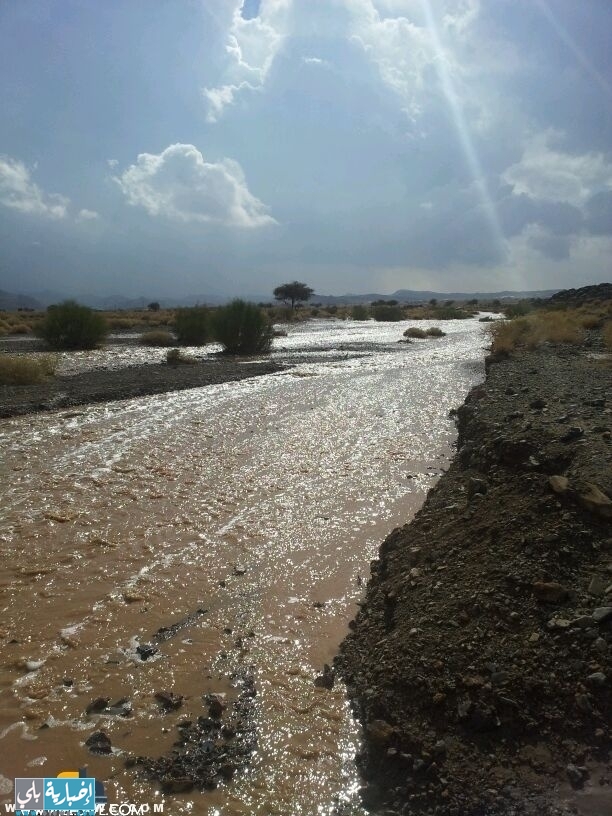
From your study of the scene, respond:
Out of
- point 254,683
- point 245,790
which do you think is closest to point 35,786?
point 245,790

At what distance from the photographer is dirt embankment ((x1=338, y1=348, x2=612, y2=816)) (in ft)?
9.14

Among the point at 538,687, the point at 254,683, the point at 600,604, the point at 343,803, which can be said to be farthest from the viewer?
the point at 254,683

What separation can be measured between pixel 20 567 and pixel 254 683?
127 inches

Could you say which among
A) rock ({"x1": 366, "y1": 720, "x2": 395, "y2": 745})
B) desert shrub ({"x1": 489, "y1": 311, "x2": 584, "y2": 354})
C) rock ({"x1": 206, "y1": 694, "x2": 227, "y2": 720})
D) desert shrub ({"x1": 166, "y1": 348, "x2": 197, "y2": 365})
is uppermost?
desert shrub ({"x1": 489, "y1": 311, "x2": 584, "y2": 354})

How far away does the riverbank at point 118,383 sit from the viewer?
14594 millimetres

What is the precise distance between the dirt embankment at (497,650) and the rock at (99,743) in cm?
155

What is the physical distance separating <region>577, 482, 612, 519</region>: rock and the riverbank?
41.7 ft

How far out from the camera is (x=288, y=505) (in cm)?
771

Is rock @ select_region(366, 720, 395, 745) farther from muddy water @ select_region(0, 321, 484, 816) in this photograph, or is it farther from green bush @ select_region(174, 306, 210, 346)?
green bush @ select_region(174, 306, 210, 346)

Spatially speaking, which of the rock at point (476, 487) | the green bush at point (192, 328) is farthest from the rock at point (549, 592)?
the green bush at point (192, 328)

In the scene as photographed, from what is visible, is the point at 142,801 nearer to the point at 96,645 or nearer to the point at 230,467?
the point at 96,645

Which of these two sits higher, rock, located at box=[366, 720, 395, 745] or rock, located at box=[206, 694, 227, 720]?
rock, located at box=[366, 720, 395, 745]

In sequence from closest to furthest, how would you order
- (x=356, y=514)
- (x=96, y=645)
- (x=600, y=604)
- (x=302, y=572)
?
(x=600, y=604) < (x=96, y=645) < (x=302, y=572) < (x=356, y=514)

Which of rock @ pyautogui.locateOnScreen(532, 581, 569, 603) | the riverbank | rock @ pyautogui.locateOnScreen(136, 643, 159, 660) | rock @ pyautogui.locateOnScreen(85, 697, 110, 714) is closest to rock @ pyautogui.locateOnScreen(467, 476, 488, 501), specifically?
rock @ pyautogui.locateOnScreen(532, 581, 569, 603)
